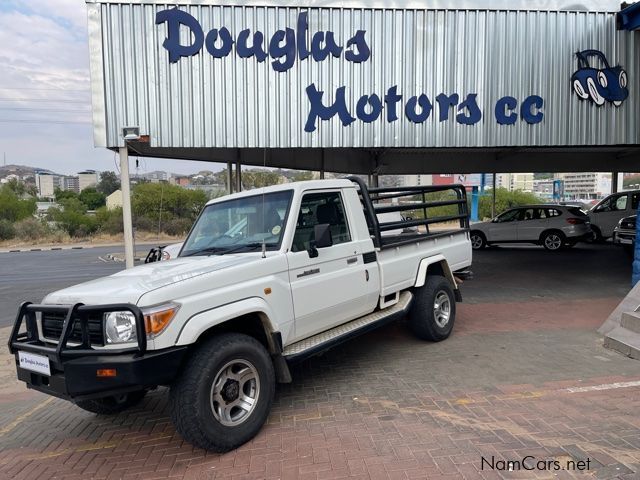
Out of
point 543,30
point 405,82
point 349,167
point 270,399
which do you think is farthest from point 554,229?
point 270,399

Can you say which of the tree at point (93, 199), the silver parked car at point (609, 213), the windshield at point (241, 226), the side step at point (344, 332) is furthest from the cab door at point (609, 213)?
the tree at point (93, 199)

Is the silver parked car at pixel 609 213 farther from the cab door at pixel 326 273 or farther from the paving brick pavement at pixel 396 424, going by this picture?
the cab door at pixel 326 273

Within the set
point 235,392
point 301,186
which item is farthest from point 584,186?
point 235,392

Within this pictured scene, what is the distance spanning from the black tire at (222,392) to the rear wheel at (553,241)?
48.7 feet

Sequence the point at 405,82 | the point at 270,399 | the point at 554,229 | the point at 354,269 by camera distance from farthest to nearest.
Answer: the point at 554,229 → the point at 405,82 → the point at 354,269 → the point at 270,399

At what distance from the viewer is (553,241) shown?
1617 centimetres

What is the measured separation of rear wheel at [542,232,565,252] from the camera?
16.0m

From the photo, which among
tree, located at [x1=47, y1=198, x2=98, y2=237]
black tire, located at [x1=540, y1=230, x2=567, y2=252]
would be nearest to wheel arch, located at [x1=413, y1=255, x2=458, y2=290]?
black tire, located at [x1=540, y1=230, x2=567, y2=252]

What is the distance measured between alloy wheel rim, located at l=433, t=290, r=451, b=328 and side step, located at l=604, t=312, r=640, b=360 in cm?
190

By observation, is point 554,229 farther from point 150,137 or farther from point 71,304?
point 71,304

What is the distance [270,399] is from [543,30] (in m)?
8.46

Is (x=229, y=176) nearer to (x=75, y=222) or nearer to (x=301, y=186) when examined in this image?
(x=301, y=186)

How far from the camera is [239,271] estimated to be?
3717mm

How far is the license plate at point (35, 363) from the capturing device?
330 cm
